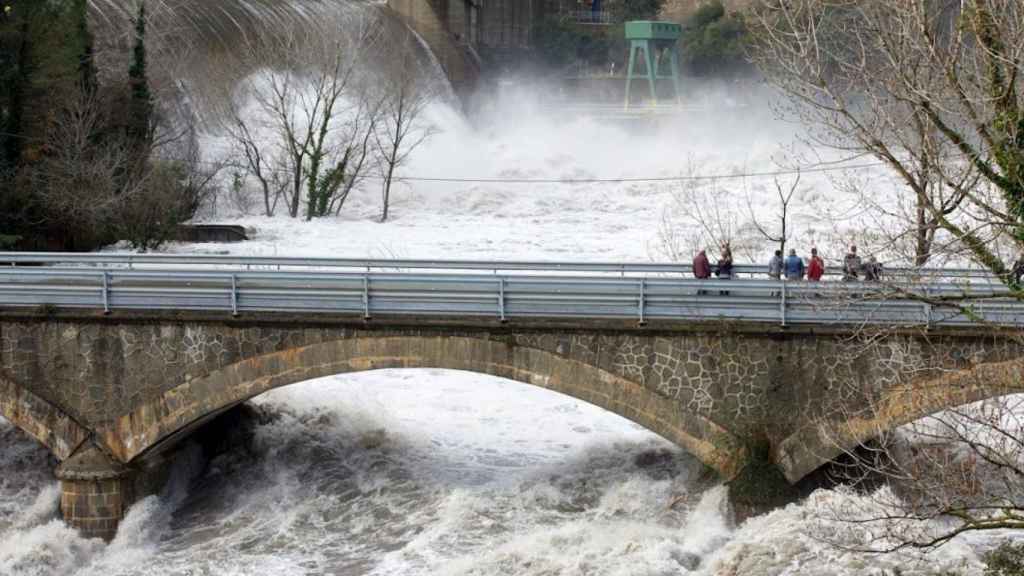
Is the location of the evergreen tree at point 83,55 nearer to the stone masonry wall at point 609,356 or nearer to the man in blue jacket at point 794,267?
the stone masonry wall at point 609,356

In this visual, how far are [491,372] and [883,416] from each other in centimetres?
555

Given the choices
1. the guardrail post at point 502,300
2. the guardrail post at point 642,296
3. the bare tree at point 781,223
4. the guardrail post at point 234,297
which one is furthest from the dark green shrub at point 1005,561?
the guardrail post at point 234,297

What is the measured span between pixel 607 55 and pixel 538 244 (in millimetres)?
35908

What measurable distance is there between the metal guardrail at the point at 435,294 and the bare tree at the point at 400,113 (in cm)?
2646

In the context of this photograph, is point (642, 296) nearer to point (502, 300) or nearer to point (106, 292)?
point (502, 300)

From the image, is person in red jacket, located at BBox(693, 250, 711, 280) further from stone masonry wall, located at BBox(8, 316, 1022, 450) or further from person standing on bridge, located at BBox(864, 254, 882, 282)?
person standing on bridge, located at BBox(864, 254, 882, 282)

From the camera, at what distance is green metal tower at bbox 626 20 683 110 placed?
2598 inches

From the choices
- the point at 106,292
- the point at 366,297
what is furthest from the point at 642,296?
the point at 106,292

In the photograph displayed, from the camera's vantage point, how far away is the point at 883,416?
1886cm

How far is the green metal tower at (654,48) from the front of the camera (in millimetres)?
66000

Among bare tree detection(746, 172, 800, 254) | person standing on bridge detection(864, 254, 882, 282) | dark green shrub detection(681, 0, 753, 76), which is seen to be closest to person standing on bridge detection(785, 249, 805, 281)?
bare tree detection(746, 172, 800, 254)

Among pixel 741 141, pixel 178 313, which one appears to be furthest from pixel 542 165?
pixel 178 313

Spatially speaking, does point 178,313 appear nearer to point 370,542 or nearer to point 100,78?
point 370,542

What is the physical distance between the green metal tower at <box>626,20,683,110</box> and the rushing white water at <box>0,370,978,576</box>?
40772 millimetres
